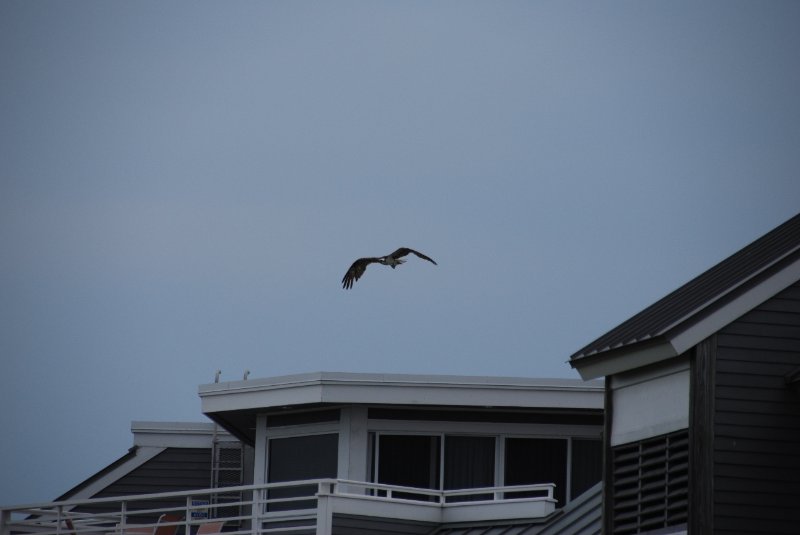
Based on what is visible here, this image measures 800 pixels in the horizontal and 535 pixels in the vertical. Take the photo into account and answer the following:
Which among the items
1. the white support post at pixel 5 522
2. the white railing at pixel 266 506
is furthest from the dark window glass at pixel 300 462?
the white support post at pixel 5 522

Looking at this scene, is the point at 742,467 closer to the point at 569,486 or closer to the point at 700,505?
the point at 700,505

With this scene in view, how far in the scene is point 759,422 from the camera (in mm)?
15609

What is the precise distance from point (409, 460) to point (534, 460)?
1.98 meters

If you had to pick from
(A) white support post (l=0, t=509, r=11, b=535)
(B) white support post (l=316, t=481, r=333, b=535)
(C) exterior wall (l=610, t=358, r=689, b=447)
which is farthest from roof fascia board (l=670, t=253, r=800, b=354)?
(A) white support post (l=0, t=509, r=11, b=535)

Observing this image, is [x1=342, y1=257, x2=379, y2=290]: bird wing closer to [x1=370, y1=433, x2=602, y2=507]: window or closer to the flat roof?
the flat roof

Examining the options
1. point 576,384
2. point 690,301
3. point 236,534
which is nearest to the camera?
point 690,301

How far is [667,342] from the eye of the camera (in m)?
16.0

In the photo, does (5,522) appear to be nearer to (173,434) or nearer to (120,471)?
(120,471)

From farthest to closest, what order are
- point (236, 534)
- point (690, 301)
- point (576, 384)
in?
point (576, 384) → point (236, 534) → point (690, 301)

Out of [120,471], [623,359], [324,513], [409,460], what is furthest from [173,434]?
[623,359]

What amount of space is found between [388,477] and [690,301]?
9.55 m

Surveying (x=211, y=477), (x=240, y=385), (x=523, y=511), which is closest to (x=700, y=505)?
(x=523, y=511)

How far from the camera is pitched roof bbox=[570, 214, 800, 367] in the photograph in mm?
15906

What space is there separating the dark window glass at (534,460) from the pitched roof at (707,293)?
301 inches
